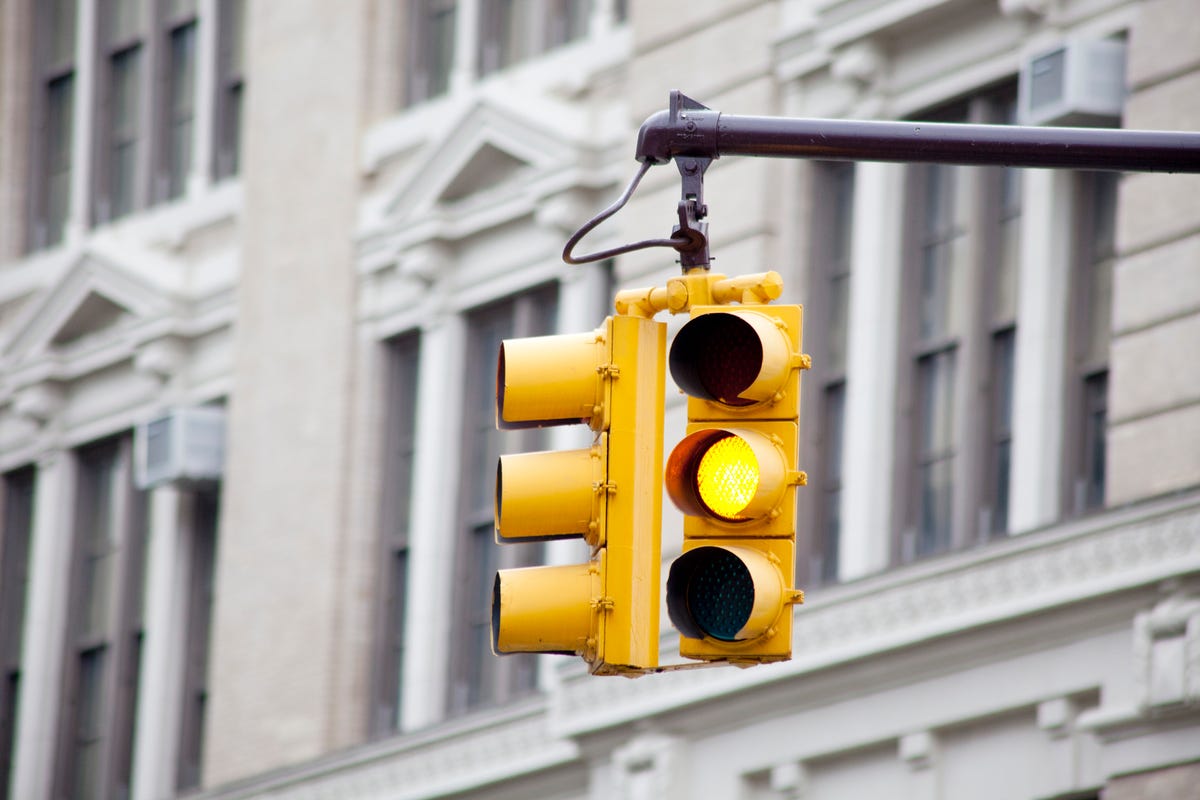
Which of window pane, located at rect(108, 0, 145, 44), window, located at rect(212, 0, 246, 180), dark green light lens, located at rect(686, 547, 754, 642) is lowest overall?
dark green light lens, located at rect(686, 547, 754, 642)

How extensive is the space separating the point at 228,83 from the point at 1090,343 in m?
10.7

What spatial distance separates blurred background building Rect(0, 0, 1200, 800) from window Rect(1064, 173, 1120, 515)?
29 mm

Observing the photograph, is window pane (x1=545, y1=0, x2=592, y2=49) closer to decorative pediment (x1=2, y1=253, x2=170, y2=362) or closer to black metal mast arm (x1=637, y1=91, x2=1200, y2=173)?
decorative pediment (x1=2, y1=253, x2=170, y2=362)

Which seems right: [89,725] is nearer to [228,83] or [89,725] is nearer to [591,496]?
[228,83]

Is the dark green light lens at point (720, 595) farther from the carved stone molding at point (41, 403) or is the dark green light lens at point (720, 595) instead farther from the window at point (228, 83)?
the carved stone molding at point (41, 403)

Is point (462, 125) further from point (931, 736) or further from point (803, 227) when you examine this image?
point (931, 736)

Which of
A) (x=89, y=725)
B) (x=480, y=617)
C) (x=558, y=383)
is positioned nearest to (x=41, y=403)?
(x=89, y=725)

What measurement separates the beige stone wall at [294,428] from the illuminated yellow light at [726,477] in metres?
14.9

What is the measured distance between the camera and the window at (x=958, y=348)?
17.7 m

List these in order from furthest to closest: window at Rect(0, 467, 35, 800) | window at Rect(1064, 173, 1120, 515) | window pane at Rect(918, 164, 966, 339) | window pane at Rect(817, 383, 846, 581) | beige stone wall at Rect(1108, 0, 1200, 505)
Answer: window at Rect(0, 467, 35, 800), window pane at Rect(817, 383, 846, 581), window pane at Rect(918, 164, 966, 339), window at Rect(1064, 173, 1120, 515), beige stone wall at Rect(1108, 0, 1200, 505)

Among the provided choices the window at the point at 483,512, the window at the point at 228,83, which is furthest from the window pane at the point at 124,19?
the window at the point at 483,512

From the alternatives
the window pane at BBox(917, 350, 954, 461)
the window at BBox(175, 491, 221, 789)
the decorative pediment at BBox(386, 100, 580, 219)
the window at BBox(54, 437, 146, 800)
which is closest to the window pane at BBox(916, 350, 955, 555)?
the window pane at BBox(917, 350, 954, 461)

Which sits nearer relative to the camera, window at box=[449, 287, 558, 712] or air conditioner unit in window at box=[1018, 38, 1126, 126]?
air conditioner unit in window at box=[1018, 38, 1126, 126]

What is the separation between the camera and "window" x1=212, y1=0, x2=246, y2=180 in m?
25.4
